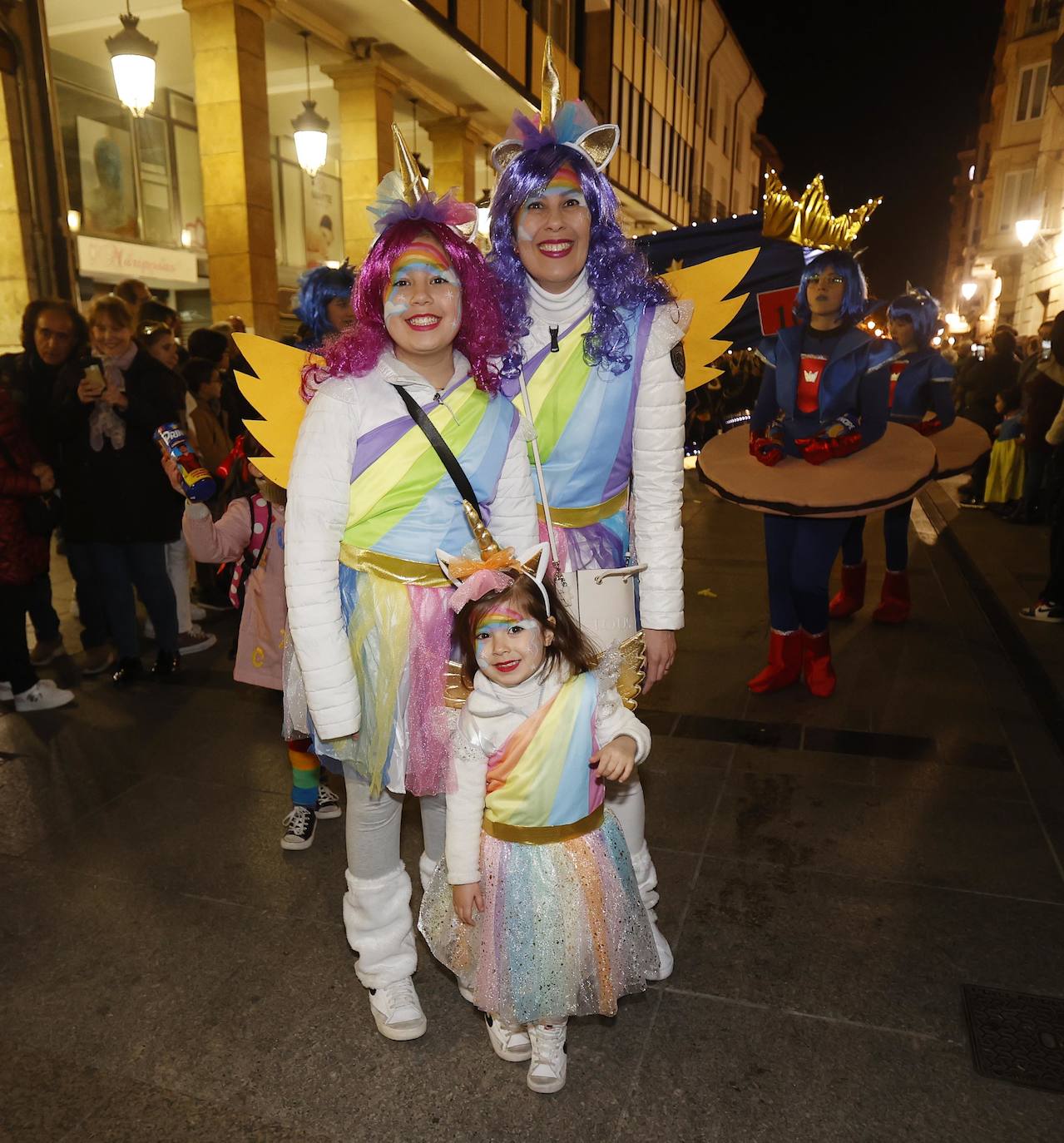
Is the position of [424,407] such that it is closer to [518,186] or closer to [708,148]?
[518,186]

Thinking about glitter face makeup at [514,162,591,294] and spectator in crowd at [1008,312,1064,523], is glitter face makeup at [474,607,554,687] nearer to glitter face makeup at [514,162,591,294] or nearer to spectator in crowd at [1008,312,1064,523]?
glitter face makeup at [514,162,591,294]

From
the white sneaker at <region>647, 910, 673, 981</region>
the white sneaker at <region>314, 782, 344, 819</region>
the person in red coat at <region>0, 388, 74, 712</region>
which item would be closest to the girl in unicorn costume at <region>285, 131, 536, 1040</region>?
the white sneaker at <region>647, 910, 673, 981</region>

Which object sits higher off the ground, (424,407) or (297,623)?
(424,407)

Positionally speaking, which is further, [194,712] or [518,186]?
[194,712]

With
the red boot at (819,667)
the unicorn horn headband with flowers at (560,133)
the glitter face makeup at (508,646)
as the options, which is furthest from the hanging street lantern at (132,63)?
the glitter face makeup at (508,646)

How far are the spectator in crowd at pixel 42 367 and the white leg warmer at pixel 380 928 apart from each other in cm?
320

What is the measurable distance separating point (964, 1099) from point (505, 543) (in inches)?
66.4

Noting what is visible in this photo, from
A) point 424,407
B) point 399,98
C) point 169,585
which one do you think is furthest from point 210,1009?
point 399,98

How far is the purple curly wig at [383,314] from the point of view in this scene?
2080 millimetres

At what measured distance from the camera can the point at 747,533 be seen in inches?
359

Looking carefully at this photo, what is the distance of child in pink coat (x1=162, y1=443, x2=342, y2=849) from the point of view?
10.7ft

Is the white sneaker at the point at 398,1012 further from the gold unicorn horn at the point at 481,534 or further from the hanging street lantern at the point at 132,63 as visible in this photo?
the hanging street lantern at the point at 132,63

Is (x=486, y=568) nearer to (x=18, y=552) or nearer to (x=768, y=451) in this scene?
(x=768, y=451)

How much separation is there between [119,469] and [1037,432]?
27.0ft
